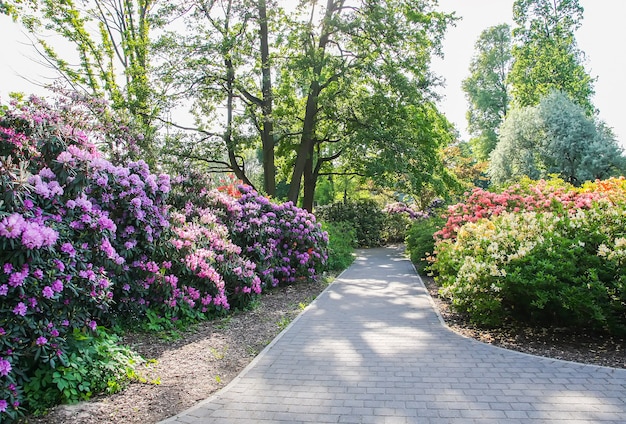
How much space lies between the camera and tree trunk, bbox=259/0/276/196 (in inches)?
655

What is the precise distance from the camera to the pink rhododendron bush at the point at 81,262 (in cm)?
351

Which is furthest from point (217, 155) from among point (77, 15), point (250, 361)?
point (250, 361)

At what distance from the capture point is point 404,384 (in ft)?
13.5

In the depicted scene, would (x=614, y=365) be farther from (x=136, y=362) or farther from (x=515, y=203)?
(x=515, y=203)

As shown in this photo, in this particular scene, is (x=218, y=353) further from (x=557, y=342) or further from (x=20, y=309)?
(x=557, y=342)

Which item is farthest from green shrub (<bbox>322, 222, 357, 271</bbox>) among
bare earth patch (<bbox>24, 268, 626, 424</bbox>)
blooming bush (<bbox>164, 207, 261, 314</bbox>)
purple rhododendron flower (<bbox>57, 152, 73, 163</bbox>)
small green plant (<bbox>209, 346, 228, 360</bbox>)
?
purple rhododendron flower (<bbox>57, 152, 73, 163</bbox>)

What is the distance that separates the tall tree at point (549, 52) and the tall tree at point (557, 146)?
5.33 m

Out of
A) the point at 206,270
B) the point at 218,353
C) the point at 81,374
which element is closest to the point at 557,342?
the point at 218,353

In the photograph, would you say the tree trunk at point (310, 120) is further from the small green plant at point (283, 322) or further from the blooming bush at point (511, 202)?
the small green plant at point (283, 322)

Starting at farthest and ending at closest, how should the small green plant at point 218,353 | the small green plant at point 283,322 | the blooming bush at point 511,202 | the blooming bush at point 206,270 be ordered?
the blooming bush at point 511,202 → the small green plant at point 283,322 → the blooming bush at point 206,270 → the small green plant at point 218,353

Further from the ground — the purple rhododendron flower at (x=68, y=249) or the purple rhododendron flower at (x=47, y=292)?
the purple rhododendron flower at (x=68, y=249)

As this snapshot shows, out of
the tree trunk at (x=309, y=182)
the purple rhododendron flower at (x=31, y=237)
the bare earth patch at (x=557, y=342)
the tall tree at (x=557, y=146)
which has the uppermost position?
the tall tree at (x=557, y=146)

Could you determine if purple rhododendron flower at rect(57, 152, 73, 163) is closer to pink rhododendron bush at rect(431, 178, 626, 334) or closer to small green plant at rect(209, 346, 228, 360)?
small green plant at rect(209, 346, 228, 360)

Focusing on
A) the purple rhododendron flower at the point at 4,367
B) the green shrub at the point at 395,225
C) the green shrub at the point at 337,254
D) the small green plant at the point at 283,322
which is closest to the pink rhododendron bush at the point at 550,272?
the small green plant at the point at 283,322
